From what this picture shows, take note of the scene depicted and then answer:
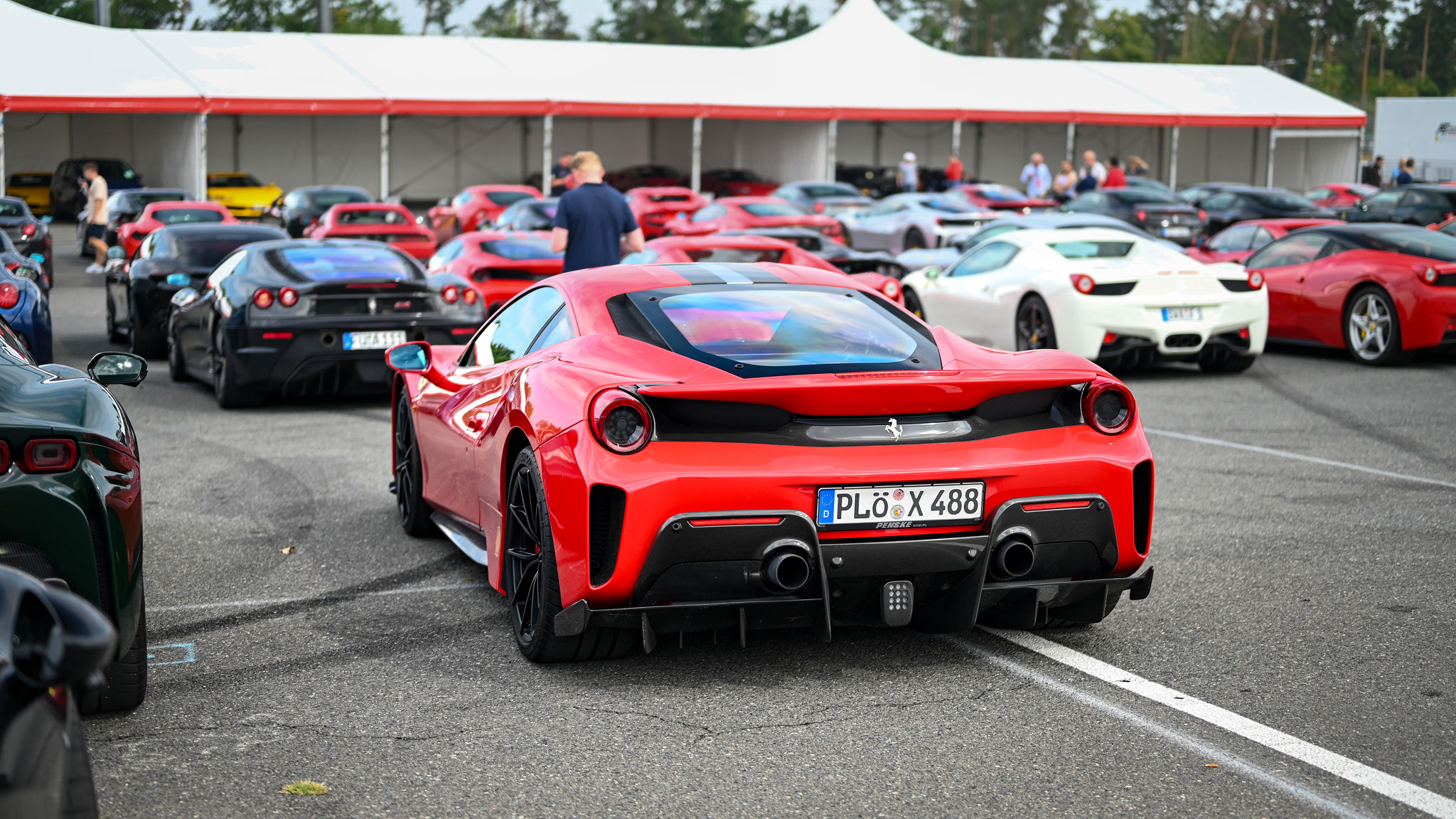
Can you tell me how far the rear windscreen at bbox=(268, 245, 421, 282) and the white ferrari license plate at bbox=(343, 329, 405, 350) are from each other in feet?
1.49

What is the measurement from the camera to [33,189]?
3938 cm

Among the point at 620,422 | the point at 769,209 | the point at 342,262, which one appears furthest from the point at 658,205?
the point at 620,422

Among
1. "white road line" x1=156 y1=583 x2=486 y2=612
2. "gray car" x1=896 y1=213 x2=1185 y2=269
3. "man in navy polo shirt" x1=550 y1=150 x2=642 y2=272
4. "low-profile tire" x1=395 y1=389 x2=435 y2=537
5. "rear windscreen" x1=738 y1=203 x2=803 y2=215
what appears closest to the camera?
"white road line" x1=156 y1=583 x2=486 y2=612

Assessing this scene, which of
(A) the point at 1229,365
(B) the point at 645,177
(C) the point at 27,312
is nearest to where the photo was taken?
(C) the point at 27,312

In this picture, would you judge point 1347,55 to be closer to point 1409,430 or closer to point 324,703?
point 1409,430

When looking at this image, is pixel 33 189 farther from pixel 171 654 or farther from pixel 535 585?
pixel 535 585

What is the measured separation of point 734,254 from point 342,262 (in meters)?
4.29

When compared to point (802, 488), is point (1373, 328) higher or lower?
lower

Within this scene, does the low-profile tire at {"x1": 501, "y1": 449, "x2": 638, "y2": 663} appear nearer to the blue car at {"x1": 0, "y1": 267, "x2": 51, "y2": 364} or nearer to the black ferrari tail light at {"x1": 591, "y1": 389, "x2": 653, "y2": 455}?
the black ferrari tail light at {"x1": 591, "y1": 389, "x2": 653, "y2": 455}

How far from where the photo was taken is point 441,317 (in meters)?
11.0

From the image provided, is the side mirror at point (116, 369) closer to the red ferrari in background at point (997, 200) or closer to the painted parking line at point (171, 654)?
the painted parking line at point (171, 654)

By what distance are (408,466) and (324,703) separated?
2472 mm

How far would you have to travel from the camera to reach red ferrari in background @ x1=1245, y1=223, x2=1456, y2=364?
42.1 feet

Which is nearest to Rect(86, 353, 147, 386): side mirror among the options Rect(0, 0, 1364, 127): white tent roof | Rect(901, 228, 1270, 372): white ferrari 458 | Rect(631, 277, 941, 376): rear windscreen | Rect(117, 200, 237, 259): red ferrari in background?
Rect(631, 277, 941, 376): rear windscreen
